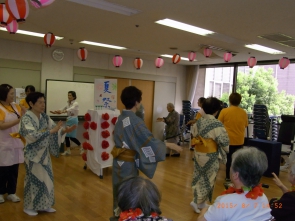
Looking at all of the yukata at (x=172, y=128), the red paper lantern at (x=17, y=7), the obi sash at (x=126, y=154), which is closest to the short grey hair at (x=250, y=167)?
the obi sash at (x=126, y=154)

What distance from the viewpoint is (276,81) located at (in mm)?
7344

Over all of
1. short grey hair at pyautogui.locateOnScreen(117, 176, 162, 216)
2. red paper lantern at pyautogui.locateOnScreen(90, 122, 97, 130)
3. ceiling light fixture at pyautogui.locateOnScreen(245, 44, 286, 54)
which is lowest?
red paper lantern at pyautogui.locateOnScreen(90, 122, 97, 130)

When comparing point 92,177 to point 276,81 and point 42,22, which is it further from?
point 276,81

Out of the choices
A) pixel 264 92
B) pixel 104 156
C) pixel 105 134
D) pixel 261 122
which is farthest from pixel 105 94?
pixel 264 92

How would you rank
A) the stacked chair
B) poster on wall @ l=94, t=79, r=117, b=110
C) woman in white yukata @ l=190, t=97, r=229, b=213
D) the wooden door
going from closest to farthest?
woman in white yukata @ l=190, t=97, r=229, b=213
poster on wall @ l=94, t=79, r=117, b=110
the stacked chair
the wooden door

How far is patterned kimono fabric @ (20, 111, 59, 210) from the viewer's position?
2711 mm

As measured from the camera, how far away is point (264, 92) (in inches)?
298

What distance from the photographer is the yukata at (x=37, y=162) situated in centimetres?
271

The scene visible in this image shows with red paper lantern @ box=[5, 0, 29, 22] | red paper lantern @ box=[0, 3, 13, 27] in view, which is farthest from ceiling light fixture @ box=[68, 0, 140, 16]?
red paper lantern @ box=[5, 0, 29, 22]

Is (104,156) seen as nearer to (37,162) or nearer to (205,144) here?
(37,162)

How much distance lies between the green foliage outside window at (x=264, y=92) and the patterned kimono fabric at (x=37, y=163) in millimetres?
6242

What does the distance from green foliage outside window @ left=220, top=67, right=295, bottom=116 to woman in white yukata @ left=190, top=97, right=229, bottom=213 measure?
4.86 m

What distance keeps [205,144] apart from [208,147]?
6cm

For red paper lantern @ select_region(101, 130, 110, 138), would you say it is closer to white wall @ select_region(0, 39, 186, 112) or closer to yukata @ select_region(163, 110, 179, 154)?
yukata @ select_region(163, 110, 179, 154)
